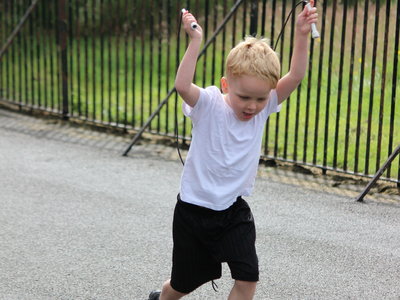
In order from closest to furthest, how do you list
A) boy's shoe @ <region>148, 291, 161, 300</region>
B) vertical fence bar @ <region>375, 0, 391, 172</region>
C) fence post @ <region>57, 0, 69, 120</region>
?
1. boy's shoe @ <region>148, 291, 161, 300</region>
2. vertical fence bar @ <region>375, 0, 391, 172</region>
3. fence post @ <region>57, 0, 69, 120</region>

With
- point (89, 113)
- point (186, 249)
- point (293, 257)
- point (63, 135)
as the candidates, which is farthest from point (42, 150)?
point (186, 249)

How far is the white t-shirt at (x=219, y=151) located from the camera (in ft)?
12.7

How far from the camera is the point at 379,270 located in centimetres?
530

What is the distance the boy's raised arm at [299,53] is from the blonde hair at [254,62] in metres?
0.13

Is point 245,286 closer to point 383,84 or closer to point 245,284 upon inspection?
point 245,284

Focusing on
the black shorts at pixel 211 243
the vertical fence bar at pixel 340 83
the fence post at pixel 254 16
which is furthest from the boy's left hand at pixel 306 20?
the fence post at pixel 254 16

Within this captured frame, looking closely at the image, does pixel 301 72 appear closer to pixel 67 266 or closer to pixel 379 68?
pixel 67 266

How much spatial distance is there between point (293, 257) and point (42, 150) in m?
3.67

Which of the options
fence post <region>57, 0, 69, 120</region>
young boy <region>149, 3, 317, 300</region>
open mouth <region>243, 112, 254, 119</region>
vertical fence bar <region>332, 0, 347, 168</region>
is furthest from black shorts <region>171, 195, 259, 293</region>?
fence post <region>57, 0, 69, 120</region>

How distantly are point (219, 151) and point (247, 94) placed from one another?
0.30 metres

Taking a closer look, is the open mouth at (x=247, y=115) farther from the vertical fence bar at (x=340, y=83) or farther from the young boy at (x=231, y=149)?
the vertical fence bar at (x=340, y=83)

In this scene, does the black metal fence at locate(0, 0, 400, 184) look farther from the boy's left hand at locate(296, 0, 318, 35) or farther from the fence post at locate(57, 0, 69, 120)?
the boy's left hand at locate(296, 0, 318, 35)

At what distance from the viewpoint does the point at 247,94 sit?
378cm

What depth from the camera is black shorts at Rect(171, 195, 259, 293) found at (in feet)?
12.8
